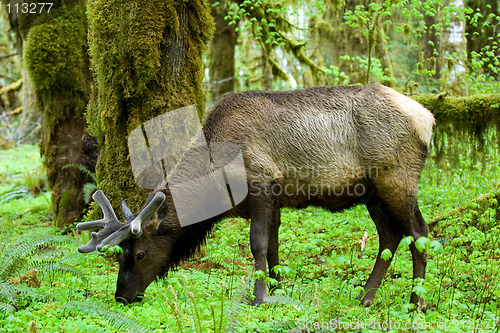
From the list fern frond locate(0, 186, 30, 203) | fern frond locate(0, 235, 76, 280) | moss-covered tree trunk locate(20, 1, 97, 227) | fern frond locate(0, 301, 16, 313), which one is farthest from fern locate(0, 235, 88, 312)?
fern frond locate(0, 186, 30, 203)

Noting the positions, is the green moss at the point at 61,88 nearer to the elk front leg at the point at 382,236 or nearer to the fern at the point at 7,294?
the fern at the point at 7,294

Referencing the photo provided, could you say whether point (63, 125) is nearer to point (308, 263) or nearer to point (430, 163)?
point (308, 263)

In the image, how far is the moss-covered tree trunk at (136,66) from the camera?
6254mm

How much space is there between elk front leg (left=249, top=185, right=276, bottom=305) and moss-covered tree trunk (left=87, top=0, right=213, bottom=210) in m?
1.87

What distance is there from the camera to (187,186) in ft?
18.2

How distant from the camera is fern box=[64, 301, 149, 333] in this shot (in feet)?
12.6

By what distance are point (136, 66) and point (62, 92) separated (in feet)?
10.5

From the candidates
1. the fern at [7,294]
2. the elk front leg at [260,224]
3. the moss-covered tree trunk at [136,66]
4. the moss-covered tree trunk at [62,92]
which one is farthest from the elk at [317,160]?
the moss-covered tree trunk at [62,92]

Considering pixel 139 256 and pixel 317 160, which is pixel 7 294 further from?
pixel 317 160

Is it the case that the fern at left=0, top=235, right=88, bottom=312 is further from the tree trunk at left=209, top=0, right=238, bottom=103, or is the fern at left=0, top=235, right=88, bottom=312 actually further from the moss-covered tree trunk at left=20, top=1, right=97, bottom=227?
the tree trunk at left=209, top=0, right=238, bottom=103

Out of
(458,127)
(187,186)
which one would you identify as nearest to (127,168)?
(187,186)

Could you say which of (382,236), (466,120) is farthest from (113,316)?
(466,120)

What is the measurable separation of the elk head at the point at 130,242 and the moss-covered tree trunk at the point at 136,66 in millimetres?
1193

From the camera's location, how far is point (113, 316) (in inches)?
155
